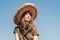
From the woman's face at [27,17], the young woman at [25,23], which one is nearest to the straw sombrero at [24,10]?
the young woman at [25,23]

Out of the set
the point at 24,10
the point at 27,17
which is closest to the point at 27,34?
the point at 27,17

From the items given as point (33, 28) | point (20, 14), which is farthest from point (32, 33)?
point (20, 14)

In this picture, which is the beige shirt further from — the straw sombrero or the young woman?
the straw sombrero

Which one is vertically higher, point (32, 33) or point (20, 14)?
point (20, 14)

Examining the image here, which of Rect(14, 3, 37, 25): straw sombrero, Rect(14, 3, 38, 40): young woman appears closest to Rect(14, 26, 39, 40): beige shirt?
Rect(14, 3, 38, 40): young woman

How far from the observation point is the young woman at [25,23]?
6.36m

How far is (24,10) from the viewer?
640 centimetres

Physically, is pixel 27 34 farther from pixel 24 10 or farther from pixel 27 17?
pixel 24 10

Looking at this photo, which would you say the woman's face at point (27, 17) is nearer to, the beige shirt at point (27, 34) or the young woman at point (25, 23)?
the young woman at point (25, 23)

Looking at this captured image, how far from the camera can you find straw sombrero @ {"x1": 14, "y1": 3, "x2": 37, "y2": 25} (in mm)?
6355

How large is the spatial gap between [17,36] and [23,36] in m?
0.14

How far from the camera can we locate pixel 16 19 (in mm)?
6445

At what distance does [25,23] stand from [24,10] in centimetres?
29

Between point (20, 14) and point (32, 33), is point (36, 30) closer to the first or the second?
point (32, 33)
